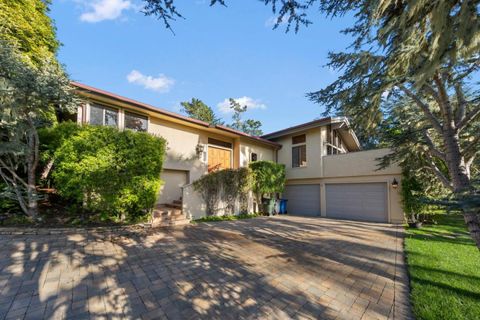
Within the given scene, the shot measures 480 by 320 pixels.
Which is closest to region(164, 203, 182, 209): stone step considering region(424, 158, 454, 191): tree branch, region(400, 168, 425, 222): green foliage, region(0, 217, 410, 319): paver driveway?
region(0, 217, 410, 319): paver driveway

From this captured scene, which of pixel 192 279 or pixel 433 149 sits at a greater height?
pixel 433 149

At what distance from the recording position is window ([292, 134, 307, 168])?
1430 cm

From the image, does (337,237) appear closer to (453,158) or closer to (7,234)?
(453,158)

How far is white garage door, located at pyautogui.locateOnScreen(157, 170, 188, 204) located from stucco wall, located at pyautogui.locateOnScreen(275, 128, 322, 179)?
745cm

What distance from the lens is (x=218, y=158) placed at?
12.8 meters

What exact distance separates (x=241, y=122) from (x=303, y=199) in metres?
22.7

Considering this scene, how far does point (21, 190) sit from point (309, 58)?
9912mm

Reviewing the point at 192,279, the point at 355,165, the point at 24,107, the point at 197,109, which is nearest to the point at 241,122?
the point at 197,109

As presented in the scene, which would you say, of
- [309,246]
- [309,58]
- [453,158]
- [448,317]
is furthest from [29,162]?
[453,158]

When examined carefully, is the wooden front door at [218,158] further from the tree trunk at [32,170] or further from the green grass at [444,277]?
the green grass at [444,277]

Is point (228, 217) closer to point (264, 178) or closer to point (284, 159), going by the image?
point (264, 178)

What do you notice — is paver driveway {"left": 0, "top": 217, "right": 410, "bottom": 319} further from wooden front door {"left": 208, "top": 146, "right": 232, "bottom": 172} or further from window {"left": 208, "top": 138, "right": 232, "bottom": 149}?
window {"left": 208, "top": 138, "right": 232, "bottom": 149}

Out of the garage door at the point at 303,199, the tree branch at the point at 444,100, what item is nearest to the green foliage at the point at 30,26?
the tree branch at the point at 444,100

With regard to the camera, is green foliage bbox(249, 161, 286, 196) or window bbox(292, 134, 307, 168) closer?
green foliage bbox(249, 161, 286, 196)
